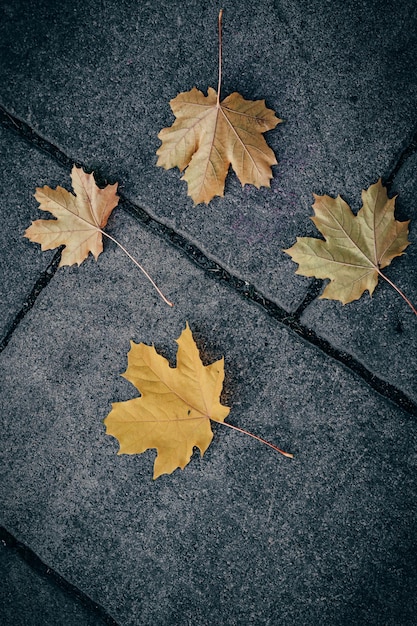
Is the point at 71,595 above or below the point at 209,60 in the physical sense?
below

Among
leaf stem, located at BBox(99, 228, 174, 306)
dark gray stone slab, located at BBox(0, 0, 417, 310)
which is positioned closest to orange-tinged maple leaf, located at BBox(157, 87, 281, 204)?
dark gray stone slab, located at BBox(0, 0, 417, 310)

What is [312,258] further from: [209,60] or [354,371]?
[209,60]

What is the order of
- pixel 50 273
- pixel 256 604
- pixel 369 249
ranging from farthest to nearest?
pixel 50 273 → pixel 256 604 → pixel 369 249

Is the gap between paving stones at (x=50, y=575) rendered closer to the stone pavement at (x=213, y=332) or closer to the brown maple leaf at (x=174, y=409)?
the stone pavement at (x=213, y=332)

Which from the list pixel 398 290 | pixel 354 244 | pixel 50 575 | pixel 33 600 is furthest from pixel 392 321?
pixel 33 600

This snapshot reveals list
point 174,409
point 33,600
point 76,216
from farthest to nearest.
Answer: point 33,600 → point 76,216 → point 174,409

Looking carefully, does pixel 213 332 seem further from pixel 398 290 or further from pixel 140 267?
pixel 398 290

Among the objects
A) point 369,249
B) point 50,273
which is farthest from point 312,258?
point 50,273
